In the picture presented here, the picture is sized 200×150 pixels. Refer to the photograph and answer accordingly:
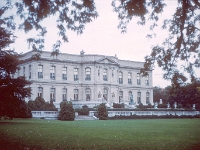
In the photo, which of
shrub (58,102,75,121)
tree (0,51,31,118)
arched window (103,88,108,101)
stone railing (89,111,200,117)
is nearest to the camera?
tree (0,51,31,118)

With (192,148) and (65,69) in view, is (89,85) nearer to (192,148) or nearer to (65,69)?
(65,69)

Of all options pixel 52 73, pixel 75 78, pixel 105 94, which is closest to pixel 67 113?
pixel 52 73

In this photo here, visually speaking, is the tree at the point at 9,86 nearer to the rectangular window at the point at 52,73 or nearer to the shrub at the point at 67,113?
the shrub at the point at 67,113

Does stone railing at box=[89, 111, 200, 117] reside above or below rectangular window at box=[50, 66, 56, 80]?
below

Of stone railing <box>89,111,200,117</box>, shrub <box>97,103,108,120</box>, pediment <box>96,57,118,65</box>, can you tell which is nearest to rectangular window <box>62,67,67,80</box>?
pediment <box>96,57,118,65</box>

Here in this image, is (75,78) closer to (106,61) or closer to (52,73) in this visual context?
(52,73)

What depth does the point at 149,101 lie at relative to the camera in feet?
199

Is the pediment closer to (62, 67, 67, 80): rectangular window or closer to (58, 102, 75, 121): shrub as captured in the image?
(62, 67, 67, 80): rectangular window

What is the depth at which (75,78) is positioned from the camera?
51.6 meters

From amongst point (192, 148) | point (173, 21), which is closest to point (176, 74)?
point (173, 21)

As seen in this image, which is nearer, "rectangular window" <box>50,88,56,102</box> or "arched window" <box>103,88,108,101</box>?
"rectangular window" <box>50,88,56,102</box>

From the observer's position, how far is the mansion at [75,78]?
155ft

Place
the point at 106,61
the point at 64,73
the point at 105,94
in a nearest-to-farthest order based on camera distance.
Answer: the point at 64,73
the point at 105,94
the point at 106,61

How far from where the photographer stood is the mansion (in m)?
47.2
